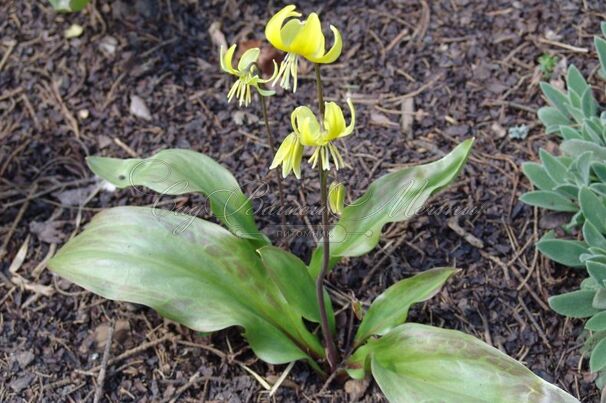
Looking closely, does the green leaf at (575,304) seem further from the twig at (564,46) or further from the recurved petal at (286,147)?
the twig at (564,46)

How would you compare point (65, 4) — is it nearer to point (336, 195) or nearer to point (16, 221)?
point (16, 221)

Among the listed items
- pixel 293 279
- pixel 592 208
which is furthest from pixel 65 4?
pixel 592 208

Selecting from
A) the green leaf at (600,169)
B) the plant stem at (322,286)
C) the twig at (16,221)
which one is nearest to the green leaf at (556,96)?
the green leaf at (600,169)

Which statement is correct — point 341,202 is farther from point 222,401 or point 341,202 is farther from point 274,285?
point 222,401

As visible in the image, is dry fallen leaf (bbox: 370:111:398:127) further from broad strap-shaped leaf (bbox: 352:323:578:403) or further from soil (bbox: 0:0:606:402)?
broad strap-shaped leaf (bbox: 352:323:578:403)

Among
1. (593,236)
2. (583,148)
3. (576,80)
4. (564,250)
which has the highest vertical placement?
(576,80)

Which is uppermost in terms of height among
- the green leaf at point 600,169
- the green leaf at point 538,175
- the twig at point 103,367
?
the green leaf at point 600,169
